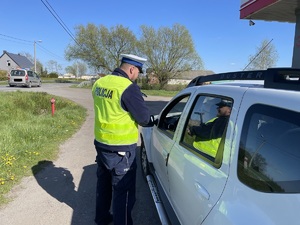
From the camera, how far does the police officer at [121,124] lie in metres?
2.98

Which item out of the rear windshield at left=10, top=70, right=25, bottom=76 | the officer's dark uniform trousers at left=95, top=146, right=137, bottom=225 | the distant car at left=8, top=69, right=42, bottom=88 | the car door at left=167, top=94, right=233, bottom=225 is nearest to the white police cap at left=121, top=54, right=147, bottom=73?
the car door at left=167, top=94, right=233, bottom=225

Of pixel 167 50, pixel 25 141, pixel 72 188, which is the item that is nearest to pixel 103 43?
pixel 167 50

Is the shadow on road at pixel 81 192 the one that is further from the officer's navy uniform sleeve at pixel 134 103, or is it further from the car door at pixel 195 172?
the officer's navy uniform sleeve at pixel 134 103

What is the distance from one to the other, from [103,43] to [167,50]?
9.77m

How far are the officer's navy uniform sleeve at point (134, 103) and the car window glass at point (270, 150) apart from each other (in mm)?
1345

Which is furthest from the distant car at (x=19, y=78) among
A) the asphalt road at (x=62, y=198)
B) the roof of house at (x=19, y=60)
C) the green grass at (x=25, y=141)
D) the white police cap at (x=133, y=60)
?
the roof of house at (x=19, y=60)

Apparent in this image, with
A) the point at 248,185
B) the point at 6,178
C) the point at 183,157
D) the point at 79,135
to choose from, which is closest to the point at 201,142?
the point at 183,157

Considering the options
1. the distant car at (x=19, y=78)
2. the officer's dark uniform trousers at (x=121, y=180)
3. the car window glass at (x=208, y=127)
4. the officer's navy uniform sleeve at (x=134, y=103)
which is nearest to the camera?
the car window glass at (x=208, y=127)

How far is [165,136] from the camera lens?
3412mm

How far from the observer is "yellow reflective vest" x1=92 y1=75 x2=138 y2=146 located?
2.98m

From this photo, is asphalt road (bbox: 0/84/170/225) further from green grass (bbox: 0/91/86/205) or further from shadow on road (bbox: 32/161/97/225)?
green grass (bbox: 0/91/86/205)

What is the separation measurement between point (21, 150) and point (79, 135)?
9.11ft

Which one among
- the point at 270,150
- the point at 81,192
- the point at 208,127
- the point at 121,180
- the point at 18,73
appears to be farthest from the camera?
the point at 18,73

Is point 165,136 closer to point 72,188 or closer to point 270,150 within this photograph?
point 270,150
